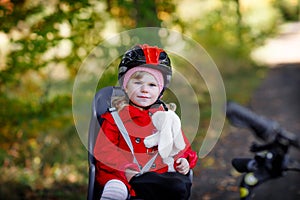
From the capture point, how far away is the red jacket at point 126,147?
2.70m

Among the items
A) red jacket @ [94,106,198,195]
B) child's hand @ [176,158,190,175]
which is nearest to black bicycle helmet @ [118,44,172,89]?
red jacket @ [94,106,198,195]

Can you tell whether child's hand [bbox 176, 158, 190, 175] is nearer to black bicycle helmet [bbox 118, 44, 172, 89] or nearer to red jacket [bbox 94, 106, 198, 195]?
red jacket [bbox 94, 106, 198, 195]

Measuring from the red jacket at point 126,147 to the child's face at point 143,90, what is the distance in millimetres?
65

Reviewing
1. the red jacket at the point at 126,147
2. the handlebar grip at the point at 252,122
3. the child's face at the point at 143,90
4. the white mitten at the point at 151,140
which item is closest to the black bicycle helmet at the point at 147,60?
the child's face at the point at 143,90

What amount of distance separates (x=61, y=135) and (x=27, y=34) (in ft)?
6.19

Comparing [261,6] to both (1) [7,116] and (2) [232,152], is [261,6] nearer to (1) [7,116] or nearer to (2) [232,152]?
(2) [232,152]

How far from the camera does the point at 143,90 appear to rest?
107 inches

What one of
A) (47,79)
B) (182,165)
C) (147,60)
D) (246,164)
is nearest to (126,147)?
(182,165)

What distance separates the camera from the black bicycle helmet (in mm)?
2701

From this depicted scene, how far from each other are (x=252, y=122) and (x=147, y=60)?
1.62m

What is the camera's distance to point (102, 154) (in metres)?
2.78

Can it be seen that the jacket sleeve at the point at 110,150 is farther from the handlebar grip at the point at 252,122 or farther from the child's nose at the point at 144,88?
the handlebar grip at the point at 252,122

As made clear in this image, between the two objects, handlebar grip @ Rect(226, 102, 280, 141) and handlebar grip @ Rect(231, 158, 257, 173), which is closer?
handlebar grip @ Rect(231, 158, 257, 173)

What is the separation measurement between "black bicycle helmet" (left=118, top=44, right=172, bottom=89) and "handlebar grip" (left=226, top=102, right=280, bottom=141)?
1.34 m
